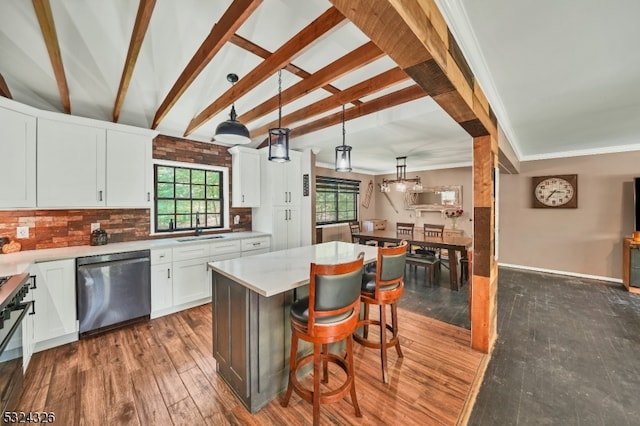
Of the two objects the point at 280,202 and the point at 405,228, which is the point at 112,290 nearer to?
the point at 280,202

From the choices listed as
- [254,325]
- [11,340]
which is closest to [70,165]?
[11,340]

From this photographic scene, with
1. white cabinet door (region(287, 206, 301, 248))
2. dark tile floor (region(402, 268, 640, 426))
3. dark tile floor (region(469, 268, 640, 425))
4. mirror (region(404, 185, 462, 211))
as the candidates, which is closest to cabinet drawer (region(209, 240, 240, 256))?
white cabinet door (region(287, 206, 301, 248))

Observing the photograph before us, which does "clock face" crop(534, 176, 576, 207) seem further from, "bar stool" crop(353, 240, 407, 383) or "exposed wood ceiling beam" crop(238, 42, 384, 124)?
"exposed wood ceiling beam" crop(238, 42, 384, 124)

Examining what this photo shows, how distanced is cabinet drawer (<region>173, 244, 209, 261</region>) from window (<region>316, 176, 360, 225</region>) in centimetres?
350

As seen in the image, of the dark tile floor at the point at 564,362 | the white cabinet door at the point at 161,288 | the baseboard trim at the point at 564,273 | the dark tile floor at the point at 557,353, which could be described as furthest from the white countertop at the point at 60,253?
the baseboard trim at the point at 564,273

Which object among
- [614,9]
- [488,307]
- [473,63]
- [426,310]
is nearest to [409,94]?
[473,63]

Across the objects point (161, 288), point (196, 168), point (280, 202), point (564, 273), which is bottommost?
point (564, 273)

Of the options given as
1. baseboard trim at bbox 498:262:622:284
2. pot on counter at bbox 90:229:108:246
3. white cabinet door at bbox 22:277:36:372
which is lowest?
baseboard trim at bbox 498:262:622:284

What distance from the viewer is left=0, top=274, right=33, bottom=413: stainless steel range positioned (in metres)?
1.53

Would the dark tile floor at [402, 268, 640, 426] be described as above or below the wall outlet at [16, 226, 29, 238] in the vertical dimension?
below

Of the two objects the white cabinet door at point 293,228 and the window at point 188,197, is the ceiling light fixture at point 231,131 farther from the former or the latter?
the white cabinet door at point 293,228

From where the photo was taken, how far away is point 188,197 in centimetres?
408

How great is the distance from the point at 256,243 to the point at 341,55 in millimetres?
2979

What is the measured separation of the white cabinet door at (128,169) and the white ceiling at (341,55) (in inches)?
16.0
